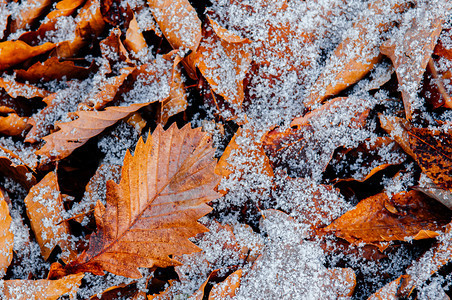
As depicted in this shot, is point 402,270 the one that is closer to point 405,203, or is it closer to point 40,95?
point 405,203

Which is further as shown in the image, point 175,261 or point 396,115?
point 396,115

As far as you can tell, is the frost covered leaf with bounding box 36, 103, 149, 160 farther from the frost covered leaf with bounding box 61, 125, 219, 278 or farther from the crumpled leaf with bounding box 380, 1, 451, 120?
the crumpled leaf with bounding box 380, 1, 451, 120

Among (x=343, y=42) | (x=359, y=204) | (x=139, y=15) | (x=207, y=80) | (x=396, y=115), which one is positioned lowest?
(x=359, y=204)

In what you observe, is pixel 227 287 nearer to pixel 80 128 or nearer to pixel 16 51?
pixel 80 128

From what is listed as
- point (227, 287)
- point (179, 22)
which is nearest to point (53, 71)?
point (179, 22)

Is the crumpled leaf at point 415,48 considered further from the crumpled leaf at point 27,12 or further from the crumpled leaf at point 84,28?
the crumpled leaf at point 27,12

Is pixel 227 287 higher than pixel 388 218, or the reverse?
pixel 388 218

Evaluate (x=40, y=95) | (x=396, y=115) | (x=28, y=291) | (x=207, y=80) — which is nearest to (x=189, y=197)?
(x=207, y=80)
